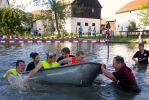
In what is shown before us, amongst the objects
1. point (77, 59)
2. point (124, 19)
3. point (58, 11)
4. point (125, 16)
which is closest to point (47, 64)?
point (77, 59)

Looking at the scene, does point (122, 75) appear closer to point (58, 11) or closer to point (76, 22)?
point (58, 11)

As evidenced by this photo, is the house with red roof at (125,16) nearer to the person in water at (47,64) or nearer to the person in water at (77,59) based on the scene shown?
the person in water at (77,59)

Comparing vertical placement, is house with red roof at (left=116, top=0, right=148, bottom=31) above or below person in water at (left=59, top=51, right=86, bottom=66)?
above

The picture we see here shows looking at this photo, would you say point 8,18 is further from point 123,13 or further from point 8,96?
point 123,13

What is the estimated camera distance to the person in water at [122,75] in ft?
19.6

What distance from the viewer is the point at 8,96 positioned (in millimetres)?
6070

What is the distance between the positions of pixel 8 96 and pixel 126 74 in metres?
3.18

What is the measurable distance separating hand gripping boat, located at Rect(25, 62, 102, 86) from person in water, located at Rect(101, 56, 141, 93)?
39 cm

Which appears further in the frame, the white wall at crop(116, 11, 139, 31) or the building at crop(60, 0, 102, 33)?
the white wall at crop(116, 11, 139, 31)

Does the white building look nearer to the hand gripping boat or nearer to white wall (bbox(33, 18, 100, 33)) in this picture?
white wall (bbox(33, 18, 100, 33))

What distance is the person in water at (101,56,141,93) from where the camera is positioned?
19.6 feet

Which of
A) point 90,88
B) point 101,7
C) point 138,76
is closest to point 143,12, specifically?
point 101,7

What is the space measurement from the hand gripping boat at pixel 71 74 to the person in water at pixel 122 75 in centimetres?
39

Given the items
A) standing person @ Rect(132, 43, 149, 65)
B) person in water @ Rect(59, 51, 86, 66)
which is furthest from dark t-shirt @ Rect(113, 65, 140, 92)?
standing person @ Rect(132, 43, 149, 65)
